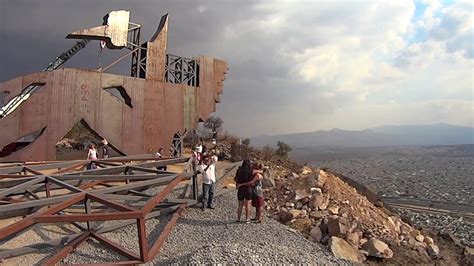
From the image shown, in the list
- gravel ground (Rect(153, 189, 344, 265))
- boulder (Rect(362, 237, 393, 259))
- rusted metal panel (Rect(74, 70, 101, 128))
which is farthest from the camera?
rusted metal panel (Rect(74, 70, 101, 128))

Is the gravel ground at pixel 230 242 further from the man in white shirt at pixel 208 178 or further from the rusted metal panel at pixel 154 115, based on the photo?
the rusted metal panel at pixel 154 115

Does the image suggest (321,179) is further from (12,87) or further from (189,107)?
(12,87)

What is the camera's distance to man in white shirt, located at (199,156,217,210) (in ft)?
38.8

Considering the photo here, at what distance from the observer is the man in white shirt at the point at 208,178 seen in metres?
11.8

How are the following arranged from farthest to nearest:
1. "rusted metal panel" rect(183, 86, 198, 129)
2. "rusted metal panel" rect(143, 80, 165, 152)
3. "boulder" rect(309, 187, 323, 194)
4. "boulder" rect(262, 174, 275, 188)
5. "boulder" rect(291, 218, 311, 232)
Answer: "rusted metal panel" rect(183, 86, 198, 129) < "rusted metal panel" rect(143, 80, 165, 152) < "boulder" rect(262, 174, 275, 188) < "boulder" rect(309, 187, 323, 194) < "boulder" rect(291, 218, 311, 232)

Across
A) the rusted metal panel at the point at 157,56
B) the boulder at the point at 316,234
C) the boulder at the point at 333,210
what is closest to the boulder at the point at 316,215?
the boulder at the point at 333,210

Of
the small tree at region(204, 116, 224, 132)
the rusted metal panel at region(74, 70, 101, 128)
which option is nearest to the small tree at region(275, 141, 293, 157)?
the small tree at region(204, 116, 224, 132)

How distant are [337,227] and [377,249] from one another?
112cm

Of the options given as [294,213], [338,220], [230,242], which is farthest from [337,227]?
[230,242]

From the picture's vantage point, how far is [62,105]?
16.0 metres

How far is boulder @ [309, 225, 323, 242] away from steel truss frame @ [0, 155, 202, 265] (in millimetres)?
3676

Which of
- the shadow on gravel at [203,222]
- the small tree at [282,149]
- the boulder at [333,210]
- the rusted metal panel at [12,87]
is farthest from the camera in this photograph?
the small tree at [282,149]

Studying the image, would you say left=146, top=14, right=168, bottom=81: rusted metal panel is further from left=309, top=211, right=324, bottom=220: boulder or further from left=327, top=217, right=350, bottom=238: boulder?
left=327, top=217, right=350, bottom=238: boulder

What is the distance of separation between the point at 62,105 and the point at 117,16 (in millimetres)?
4769
